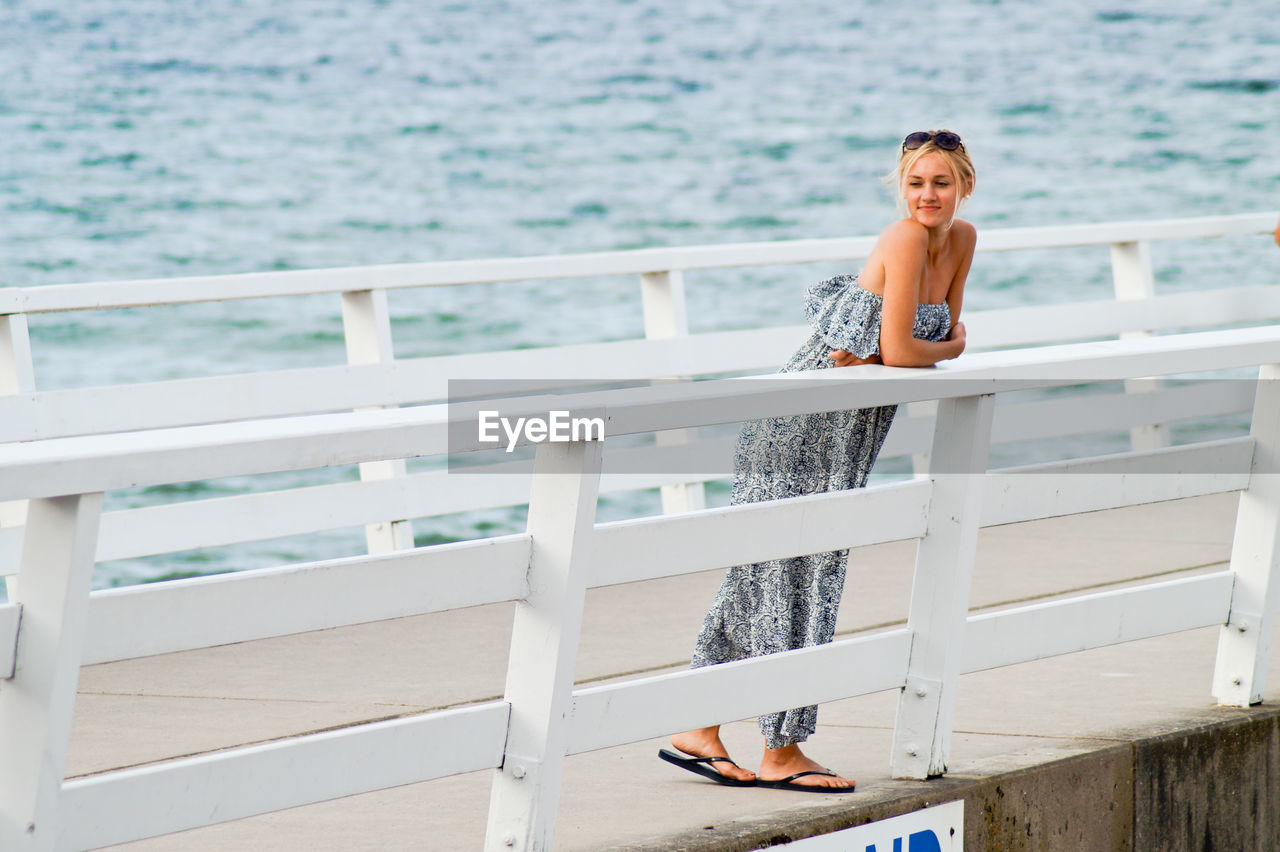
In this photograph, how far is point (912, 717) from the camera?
4.00 meters

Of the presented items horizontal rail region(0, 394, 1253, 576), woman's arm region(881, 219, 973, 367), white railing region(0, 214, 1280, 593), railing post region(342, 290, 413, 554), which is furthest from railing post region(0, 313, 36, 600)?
woman's arm region(881, 219, 973, 367)

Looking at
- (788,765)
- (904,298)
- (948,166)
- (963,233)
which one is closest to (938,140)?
(948,166)

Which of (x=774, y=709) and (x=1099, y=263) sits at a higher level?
(x=1099, y=263)

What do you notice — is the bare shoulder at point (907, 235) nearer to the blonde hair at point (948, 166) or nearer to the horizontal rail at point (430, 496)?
the blonde hair at point (948, 166)

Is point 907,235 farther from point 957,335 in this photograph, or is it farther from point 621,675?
point 621,675

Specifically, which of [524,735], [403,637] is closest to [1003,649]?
[524,735]

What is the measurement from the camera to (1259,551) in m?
4.64

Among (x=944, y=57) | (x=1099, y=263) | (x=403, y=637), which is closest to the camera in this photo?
(x=403, y=637)

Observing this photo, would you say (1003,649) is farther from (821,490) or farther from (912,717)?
(821,490)

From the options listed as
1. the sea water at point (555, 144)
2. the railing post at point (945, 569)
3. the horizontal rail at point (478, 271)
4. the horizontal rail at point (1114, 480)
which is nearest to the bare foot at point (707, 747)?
the railing post at point (945, 569)

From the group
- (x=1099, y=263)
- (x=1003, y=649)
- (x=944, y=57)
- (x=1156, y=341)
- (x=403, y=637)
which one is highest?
(x=944, y=57)

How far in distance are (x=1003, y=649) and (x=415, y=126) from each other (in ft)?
129

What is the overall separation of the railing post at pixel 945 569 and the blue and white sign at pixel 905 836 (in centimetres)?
13

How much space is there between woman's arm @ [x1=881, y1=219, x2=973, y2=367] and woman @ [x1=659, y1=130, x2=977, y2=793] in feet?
0.07
